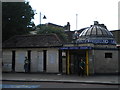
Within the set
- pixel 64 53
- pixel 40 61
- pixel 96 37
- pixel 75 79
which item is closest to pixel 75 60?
pixel 64 53

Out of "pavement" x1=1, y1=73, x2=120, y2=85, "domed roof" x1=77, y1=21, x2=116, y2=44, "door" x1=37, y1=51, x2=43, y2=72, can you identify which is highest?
Answer: "domed roof" x1=77, y1=21, x2=116, y2=44

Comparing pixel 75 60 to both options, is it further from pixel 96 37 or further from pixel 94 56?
pixel 96 37

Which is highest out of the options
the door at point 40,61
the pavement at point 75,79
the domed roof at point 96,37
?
the domed roof at point 96,37

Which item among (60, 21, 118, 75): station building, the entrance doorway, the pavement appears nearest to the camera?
the pavement

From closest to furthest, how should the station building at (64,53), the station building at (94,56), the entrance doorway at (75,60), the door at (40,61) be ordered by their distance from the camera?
the station building at (94,56)
the station building at (64,53)
the entrance doorway at (75,60)
the door at (40,61)

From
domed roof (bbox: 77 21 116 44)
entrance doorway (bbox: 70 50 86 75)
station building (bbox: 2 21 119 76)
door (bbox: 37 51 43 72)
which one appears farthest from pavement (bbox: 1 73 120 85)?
door (bbox: 37 51 43 72)

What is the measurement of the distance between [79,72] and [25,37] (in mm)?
11496

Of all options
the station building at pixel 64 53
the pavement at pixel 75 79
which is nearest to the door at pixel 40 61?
the station building at pixel 64 53

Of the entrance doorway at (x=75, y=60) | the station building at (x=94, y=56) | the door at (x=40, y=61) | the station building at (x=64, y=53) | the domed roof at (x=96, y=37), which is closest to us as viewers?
the station building at (x=94, y=56)

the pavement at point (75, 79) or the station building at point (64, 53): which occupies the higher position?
the station building at point (64, 53)

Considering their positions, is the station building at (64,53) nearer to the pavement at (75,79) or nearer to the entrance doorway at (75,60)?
the entrance doorway at (75,60)

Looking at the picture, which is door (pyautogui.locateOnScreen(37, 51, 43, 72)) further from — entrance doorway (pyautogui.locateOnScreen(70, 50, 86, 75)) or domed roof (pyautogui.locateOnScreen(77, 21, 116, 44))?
domed roof (pyautogui.locateOnScreen(77, 21, 116, 44))

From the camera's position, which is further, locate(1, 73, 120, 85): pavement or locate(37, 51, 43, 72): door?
locate(37, 51, 43, 72): door

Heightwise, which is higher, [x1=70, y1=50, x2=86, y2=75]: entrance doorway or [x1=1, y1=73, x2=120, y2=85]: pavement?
[x1=70, y1=50, x2=86, y2=75]: entrance doorway
